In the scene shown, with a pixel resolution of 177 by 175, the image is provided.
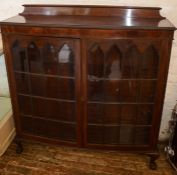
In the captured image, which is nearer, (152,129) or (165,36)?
(165,36)

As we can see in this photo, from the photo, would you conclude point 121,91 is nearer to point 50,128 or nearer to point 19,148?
point 50,128

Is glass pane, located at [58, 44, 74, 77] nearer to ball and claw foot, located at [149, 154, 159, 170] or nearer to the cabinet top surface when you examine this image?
the cabinet top surface

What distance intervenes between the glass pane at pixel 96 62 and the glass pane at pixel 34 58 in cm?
37

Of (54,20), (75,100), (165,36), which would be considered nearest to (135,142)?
(75,100)

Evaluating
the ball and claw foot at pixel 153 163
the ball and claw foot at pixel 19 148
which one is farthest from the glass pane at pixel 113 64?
the ball and claw foot at pixel 19 148

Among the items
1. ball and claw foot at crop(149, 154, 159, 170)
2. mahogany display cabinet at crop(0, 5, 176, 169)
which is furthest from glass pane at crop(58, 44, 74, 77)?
ball and claw foot at crop(149, 154, 159, 170)

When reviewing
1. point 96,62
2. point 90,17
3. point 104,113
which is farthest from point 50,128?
point 90,17

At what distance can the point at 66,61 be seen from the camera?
A: 5.63 ft

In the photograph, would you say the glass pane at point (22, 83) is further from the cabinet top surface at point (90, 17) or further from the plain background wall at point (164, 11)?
the plain background wall at point (164, 11)

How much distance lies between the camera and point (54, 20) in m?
1.72

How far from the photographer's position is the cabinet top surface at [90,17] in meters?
1.58

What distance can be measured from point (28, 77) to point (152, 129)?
104 cm

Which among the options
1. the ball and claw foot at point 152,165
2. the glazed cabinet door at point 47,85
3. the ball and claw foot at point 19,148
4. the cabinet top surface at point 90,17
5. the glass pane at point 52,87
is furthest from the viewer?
the ball and claw foot at point 19,148

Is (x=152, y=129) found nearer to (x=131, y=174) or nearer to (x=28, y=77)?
(x=131, y=174)
